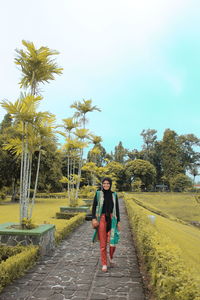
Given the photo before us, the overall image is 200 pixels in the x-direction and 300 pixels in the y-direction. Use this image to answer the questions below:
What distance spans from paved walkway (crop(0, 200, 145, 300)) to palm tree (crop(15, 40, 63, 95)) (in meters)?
4.10

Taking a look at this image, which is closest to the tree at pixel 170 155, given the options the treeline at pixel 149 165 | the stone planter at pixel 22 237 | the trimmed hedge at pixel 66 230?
the treeline at pixel 149 165

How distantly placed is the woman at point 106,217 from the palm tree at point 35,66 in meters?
3.39

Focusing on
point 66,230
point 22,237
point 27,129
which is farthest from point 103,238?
point 66,230

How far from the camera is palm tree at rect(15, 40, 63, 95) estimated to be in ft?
19.4

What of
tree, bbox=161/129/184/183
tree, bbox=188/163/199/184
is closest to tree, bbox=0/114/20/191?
tree, bbox=161/129/184/183

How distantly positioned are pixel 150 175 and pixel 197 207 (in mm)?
21790

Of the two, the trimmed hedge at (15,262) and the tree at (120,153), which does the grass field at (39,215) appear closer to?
the trimmed hedge at (15,262)

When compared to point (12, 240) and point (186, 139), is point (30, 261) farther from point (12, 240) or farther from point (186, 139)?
point (186, 139)

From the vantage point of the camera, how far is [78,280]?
399cm

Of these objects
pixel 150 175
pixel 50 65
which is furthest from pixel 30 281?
pixel 150 175

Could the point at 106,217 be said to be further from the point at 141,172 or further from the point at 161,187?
the point at 161,187

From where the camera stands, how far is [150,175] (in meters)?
46.6

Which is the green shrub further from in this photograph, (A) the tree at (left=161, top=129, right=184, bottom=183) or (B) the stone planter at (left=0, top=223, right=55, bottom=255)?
(A) the tree at (left=161, top=129, right=184, bottom=183)

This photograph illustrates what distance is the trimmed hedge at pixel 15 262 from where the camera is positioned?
3.71 meters
